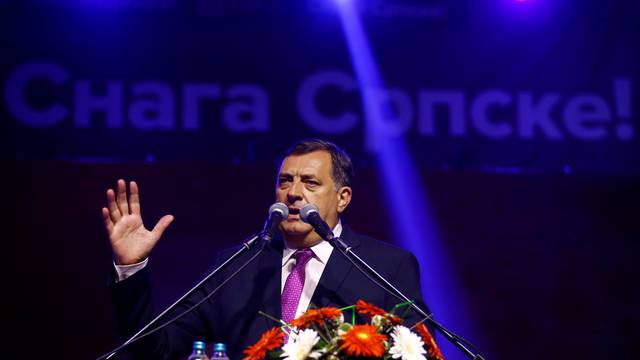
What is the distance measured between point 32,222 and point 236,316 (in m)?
2.00

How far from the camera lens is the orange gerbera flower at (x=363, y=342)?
1.79 metres

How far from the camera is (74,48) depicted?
5230mm

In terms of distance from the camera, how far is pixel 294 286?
2908 millimetres

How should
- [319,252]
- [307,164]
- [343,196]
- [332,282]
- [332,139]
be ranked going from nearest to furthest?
[332,282] < [319,252] < [307,164] < [343,196] < [332,139]

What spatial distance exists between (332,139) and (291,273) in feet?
7.67

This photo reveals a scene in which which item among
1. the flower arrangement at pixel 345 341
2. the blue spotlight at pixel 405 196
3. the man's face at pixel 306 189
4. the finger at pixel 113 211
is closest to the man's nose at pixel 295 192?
the man's face at pixel 306 189

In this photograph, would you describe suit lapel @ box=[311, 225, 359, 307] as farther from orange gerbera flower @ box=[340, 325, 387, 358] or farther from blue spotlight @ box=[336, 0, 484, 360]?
blue spotlight @ box=[336, 0, 484, 360]

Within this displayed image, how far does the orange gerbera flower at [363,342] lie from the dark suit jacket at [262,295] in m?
0.89

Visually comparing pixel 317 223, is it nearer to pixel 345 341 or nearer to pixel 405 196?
pixel 345 341

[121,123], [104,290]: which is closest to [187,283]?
[104,290]

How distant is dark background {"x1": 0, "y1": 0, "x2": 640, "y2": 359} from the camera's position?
174 inches

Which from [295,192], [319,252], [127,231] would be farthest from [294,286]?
[127,231]

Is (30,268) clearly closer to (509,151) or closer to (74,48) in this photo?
(74,48)

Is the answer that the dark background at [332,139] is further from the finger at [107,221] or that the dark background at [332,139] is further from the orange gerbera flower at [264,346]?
the orange gerbera flower at [264,346]
